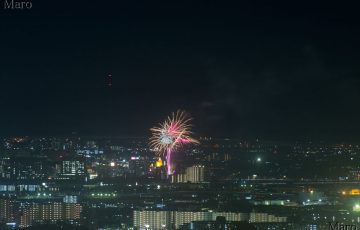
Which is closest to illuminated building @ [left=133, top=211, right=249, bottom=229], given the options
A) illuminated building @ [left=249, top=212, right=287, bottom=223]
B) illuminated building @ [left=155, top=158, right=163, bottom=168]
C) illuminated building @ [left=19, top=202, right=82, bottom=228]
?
illuminated building @ [left=249, top=212, right=287, bottom=223]

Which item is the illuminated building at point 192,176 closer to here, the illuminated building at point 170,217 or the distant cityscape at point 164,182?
the distant cityscape at point 164,182

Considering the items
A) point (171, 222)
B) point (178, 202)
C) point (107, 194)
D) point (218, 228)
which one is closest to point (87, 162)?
point (107, 194)

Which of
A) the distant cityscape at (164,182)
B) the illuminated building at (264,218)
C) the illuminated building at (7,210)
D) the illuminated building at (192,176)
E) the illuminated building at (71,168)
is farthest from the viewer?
the illuminated building at (71,168)

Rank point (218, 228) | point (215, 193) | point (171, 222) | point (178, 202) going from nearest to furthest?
1. point (218, 228)
2. point (171, 222)
3. point (178, 202)
4. point (215, 193)

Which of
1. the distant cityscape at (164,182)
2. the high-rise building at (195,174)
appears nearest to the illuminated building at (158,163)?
the distant cityscape at (164,182)

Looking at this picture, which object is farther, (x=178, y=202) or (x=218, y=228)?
(x=178, y=202)

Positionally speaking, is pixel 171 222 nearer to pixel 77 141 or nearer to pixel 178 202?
pixel 178 202

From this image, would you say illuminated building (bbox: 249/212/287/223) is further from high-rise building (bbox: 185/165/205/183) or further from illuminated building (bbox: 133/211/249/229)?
high-rise building (bbox: 185/165/205/183)

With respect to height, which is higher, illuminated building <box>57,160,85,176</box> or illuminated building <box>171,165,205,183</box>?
illuminated building <box>57,160,85,176</box>
